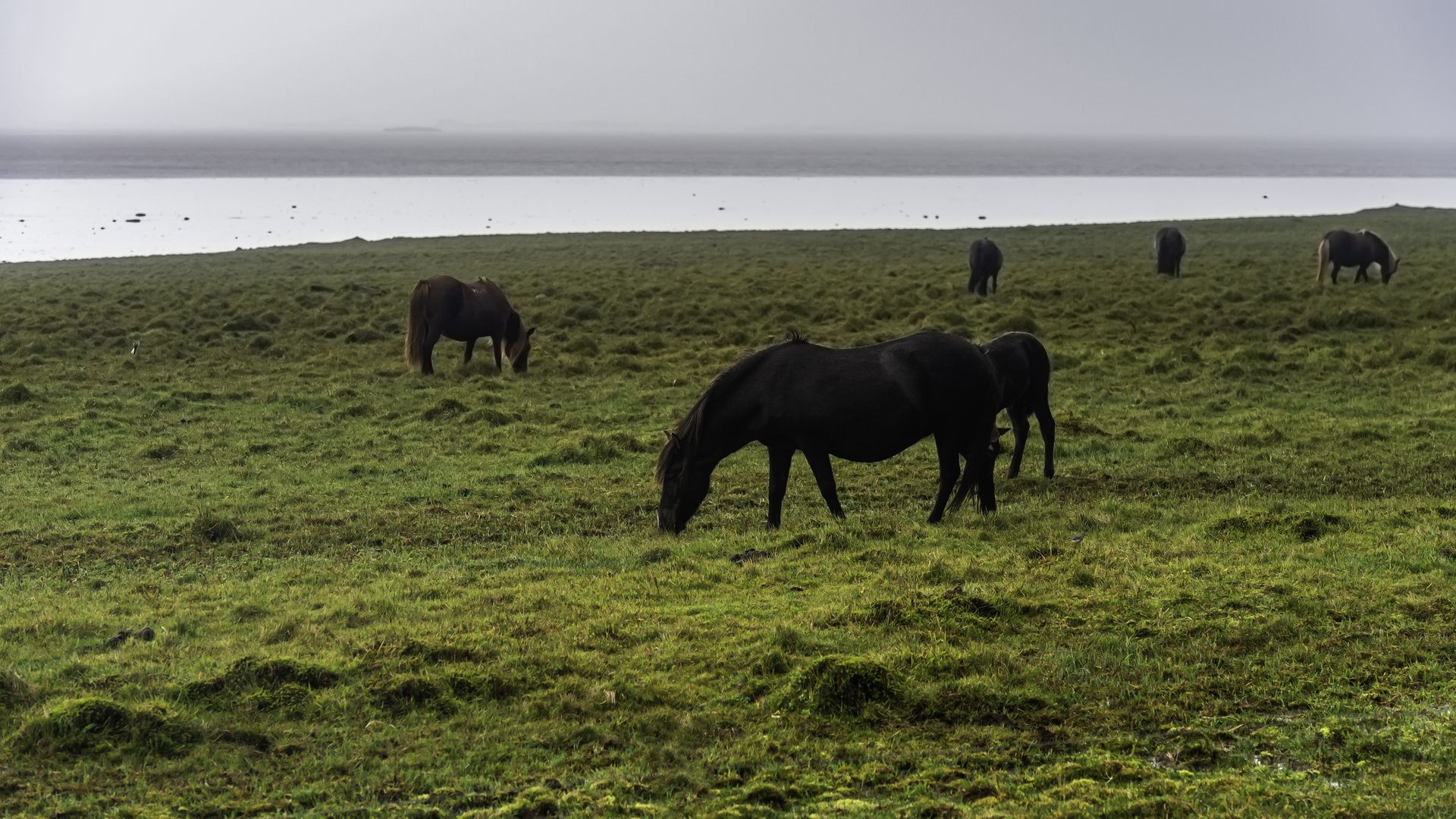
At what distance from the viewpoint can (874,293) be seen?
27047 mm

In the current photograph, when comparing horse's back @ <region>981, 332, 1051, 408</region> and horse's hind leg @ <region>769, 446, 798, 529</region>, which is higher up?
horse's back @ <region>981, 332, 1051, 408</region>

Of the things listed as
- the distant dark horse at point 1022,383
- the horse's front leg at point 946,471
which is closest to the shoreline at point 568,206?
the distant dark horse at point 1022,383

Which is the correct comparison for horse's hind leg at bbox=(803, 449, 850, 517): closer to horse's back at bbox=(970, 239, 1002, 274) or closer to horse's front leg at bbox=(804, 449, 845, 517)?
horse's front leg at bbox=(804, 449, 845, 517)

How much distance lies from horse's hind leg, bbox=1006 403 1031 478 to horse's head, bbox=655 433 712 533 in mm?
3404

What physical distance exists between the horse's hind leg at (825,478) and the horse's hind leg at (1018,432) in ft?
7.43

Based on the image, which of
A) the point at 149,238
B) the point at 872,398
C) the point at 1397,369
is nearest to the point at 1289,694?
the point at 872,398

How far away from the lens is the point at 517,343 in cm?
1914

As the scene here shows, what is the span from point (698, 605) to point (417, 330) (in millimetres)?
12041

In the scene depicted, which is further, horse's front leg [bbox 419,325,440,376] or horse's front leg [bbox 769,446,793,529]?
horse's front leg [bbox 419,325,440,376]

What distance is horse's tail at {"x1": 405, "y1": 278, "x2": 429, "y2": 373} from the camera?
18.2 m

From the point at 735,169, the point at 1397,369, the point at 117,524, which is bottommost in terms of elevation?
the point at 117,524

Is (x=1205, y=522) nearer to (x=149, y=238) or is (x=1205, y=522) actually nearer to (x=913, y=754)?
(x=913, y=754)

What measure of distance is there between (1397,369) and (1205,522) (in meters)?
9.82

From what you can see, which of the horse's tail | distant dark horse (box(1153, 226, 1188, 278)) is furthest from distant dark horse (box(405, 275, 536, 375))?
distant dark horse (box(1153, 226, 1188, 278))
